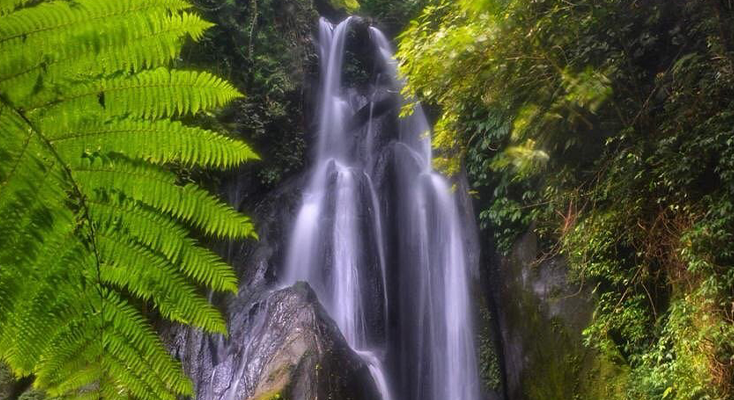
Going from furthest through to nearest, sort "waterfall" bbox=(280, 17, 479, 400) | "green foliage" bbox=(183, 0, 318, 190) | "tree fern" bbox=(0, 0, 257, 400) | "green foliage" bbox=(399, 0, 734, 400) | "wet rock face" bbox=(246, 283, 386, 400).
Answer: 1. "green foliage" bbox=(183, 0, 318, 190)
2. "waterfall" bbox=(280, 17, 479, 400)
3. "wet rock face" bbox=(246, 283, 386, 400)
4. "green foliage" bbox=(399, 0, 734, 400)
5. "tree fern" bbox=(0, 0, 257, 400)

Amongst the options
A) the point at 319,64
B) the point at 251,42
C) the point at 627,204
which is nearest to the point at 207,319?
the point at 627,204

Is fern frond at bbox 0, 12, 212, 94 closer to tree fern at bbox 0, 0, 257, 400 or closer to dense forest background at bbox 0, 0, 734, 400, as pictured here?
tree fern at bbox 0, 0, 257, 400

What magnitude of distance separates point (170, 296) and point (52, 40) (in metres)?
0.69

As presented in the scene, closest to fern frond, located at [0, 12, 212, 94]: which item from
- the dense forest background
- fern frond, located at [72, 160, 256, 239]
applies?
fern frond, located at [72, 160, 256, 239]

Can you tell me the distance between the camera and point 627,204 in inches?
217

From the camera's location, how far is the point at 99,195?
1.23 m

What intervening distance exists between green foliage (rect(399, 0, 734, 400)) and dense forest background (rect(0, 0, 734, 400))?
0.6 inches

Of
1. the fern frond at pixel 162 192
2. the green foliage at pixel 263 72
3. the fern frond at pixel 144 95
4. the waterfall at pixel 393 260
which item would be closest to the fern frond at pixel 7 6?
the fern frond at pixel 144 95

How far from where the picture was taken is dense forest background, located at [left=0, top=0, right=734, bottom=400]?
4.55m

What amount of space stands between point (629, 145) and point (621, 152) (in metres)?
0.15

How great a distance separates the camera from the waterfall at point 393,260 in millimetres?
8156

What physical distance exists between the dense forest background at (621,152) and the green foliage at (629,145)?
0.05 feet

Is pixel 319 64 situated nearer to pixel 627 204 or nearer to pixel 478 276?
pixel 478 276

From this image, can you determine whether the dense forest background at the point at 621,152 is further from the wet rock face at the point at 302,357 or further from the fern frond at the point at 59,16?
the fern frond at the point at 59,16
